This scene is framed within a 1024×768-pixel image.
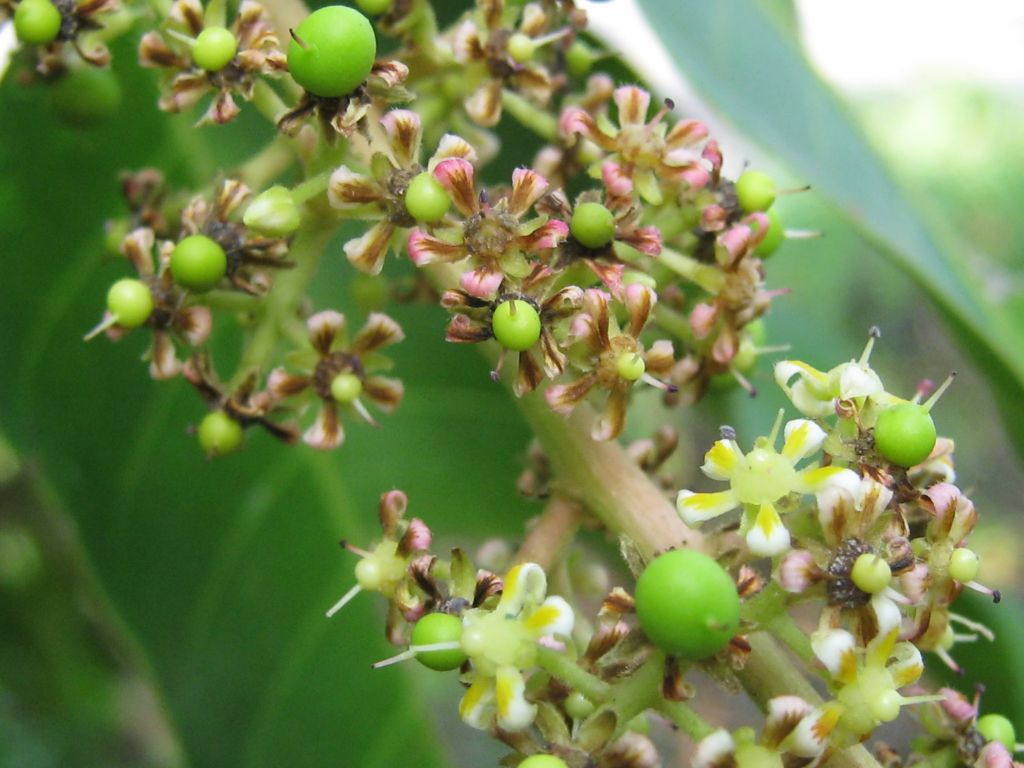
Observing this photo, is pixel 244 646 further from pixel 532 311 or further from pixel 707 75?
pixel 707 75

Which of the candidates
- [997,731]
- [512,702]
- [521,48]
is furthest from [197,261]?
[997,731]

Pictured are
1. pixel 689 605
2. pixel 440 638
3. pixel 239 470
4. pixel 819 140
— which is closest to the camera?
pixel 689 605

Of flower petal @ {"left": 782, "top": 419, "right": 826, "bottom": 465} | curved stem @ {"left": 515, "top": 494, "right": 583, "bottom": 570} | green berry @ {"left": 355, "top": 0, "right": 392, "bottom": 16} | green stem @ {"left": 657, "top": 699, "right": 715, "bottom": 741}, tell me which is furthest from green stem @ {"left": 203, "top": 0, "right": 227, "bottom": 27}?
green stem @ {"left": 657, "top": 699, "right": 715, "bottom": 741}

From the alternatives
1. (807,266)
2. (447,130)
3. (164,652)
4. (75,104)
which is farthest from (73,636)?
(807,266)

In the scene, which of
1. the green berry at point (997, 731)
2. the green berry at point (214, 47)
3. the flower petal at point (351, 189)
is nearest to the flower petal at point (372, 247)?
the flower petal at point (351, 189)

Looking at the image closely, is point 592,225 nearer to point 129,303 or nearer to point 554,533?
point 554,533

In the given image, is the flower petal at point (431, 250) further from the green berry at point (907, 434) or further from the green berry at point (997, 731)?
the green berry at point (997, 731)
